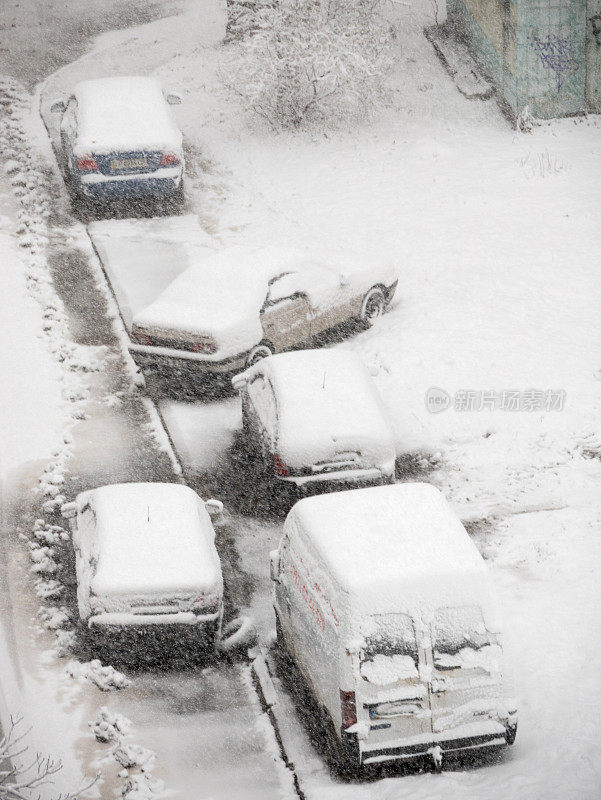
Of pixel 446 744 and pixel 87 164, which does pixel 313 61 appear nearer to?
pixel 87 164

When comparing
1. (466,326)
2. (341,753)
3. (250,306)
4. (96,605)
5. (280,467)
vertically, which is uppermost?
(96,605)

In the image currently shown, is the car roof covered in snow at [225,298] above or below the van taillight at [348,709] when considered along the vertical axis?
below

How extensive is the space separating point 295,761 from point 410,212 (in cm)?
1262

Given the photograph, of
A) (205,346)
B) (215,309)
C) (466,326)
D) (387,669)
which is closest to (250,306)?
(215,309)

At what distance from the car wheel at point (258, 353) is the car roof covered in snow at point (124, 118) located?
222 inches

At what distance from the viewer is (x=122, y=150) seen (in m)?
18.0

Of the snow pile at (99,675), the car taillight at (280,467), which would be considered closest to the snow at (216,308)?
the car taillight at (280,467)

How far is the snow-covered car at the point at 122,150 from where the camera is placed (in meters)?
→ 18.1

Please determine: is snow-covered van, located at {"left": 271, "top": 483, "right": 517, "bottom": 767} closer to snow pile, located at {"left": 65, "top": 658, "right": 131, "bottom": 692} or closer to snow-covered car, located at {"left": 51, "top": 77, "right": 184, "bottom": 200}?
snow pile, located at {"left": 65, "top": 658, "right": 131, "bottom": 692}

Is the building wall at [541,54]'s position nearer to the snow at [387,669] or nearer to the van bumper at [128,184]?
the van bumper at [128,184]

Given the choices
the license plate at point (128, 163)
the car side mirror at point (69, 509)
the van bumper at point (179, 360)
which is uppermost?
the license plate at point (128, 163)

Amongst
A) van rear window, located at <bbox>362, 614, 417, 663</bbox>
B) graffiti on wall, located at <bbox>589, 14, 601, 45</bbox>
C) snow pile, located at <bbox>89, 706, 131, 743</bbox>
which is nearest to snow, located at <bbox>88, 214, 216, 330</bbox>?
snow pile, located at <bbox>89, 706, 131, 743</bbox>

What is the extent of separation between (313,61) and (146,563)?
14372 millimetres

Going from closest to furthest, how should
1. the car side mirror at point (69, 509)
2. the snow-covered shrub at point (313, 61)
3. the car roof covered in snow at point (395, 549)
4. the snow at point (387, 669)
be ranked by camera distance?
1. the snow at point (387, 669)
2. the car roof covered in snow at point (395, 549)
3. the car side mirror at point (69, 509)
4. the snow-covered shrub at point (313, 61)
